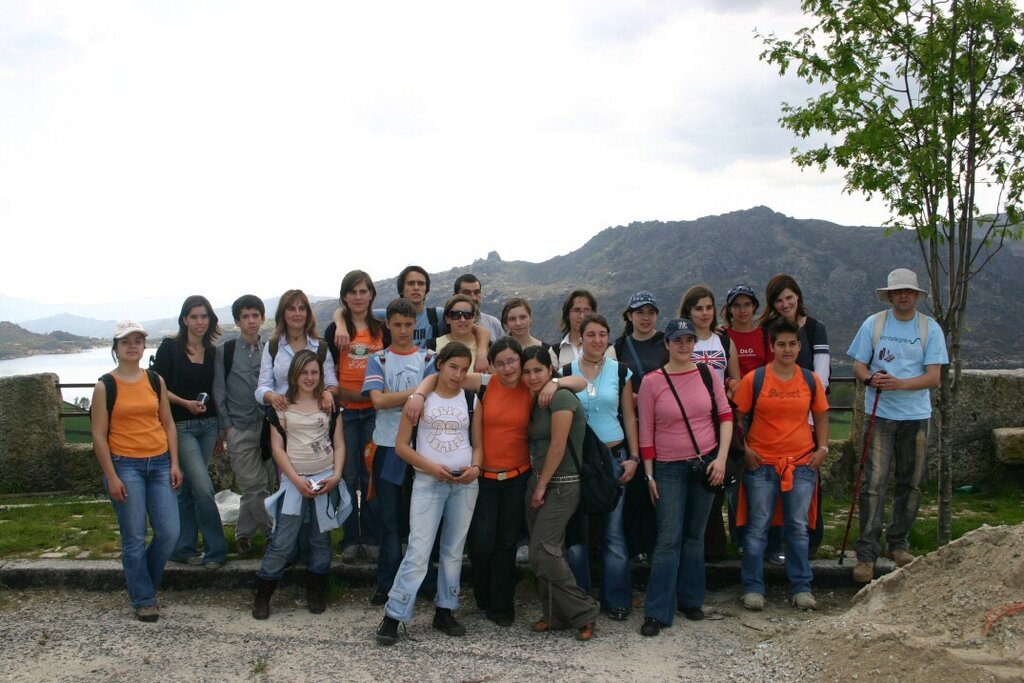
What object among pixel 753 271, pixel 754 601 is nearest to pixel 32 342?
pixel 754 601

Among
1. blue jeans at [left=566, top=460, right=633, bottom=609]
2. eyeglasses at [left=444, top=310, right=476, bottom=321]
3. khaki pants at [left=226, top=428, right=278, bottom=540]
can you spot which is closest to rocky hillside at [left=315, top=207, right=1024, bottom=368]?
khaki pants at [left=226, top=428, right=278, bottom=540]

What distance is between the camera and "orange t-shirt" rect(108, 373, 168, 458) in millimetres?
4887

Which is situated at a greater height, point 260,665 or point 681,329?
point 681,329

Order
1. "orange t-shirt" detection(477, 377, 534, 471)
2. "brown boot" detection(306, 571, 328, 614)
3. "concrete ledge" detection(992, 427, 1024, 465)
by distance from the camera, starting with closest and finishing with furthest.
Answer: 1. "orange t-shirt" detection(477, 377, 534, 471)
2. "brown boot" detection(306, 571, 328, 614)
3. "concrete ledge" detection(992, 427, 1024, 465)

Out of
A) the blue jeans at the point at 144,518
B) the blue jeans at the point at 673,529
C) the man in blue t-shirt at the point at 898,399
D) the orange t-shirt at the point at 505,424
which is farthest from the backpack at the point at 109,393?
the man in blue t-shirt at the point at 898,399

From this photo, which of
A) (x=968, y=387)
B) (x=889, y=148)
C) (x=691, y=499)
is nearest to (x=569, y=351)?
(x=691, y=499)

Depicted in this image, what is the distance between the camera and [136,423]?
492 cm

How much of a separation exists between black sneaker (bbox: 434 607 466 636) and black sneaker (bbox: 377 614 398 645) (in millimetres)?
292

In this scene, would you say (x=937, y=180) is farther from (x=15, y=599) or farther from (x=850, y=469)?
(x=15, y=599)

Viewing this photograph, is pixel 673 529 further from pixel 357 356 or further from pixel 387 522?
pixel 357 356

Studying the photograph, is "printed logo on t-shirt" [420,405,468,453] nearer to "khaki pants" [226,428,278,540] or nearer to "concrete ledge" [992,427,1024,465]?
"khaki pants" [226,428,278,540]

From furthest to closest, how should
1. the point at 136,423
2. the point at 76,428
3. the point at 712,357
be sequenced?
the point at 76,428
the point at 712,357
the point at 136,423

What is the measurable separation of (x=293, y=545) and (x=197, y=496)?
3.04 feet

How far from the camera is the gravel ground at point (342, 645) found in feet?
13.8
